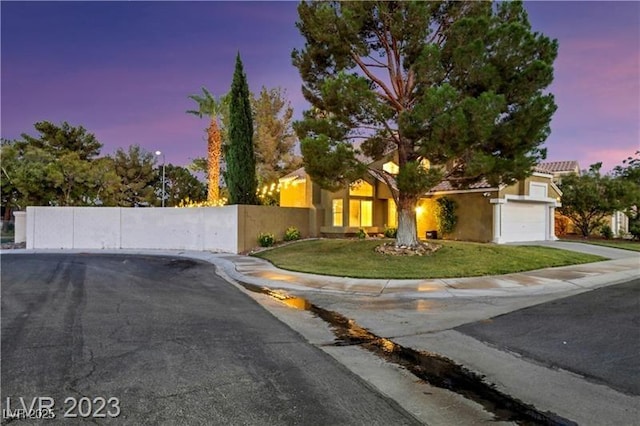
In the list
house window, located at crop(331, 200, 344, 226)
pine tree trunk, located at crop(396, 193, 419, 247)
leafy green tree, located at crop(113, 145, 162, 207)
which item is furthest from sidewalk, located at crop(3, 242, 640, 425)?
leafy green tree, located at crop(113, 145, 162, 207)

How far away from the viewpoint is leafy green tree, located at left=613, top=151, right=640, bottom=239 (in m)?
23.6

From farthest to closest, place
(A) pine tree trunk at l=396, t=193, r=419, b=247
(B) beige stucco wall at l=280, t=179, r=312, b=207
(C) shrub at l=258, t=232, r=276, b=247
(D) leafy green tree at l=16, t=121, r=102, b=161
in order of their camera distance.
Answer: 1. (D) leafy green tree at l=16, t=121, r=102, b=161
2. (B) beige stucco wall at l=280, t=179, r=312, b=207
3. (C) shrub at l=258, t=232, r=276, b=247
4. (A) pine tree trunk at l=396, t=193, r=419, b=247

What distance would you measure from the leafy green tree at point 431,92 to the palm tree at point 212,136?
12.0 metres

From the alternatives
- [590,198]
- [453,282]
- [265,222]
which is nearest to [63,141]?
[265,222]

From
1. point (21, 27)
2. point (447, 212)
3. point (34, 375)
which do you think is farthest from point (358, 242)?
point (21, 27)

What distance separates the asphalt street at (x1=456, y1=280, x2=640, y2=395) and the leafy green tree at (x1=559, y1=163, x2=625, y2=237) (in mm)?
18467

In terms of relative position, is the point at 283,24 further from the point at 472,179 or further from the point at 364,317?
the point at 364,317

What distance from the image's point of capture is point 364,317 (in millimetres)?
7336

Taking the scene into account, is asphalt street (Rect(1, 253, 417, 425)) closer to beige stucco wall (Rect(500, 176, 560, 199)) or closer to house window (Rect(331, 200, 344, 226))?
house window (Rect(331, 200, 344, 226))

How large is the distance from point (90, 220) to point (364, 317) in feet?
67.8

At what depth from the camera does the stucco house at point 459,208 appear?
21000mm

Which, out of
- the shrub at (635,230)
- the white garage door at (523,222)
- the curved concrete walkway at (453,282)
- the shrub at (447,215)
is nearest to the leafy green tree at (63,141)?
the curved concrete walkway at (453,282)

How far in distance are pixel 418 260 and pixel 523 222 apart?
37.9ft

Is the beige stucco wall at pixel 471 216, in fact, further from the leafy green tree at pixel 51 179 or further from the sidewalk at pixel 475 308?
the leafy green tree at pixel 51 179
